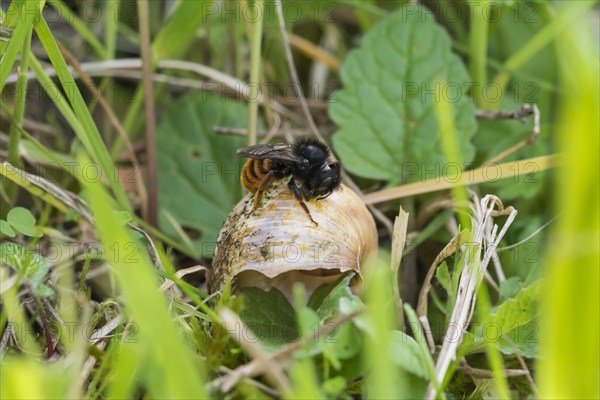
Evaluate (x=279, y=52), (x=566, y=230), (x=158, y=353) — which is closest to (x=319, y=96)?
(x=279, y=52)

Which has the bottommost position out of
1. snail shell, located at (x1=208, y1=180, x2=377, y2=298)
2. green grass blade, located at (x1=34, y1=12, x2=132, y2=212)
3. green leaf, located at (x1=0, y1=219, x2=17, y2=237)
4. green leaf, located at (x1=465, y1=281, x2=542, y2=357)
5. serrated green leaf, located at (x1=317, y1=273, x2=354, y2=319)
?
green leaf, located at (x1=465, y1=281, x2=542, y2=357)

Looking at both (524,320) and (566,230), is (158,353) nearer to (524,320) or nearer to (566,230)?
(566,230)

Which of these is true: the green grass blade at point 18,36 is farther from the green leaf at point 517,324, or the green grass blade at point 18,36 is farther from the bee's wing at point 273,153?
the green leaf at point 517,324

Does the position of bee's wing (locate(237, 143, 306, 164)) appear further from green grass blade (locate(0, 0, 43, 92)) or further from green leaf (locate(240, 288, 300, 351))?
green grass blade (locate(0, 0, 43, 92))

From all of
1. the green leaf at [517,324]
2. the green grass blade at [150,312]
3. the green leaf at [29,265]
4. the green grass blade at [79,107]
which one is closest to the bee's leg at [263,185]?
the green grass blade at [79,107]

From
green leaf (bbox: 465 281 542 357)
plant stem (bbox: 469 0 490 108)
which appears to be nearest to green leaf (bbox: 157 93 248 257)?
plant stem (bbox: 469 0 490 108)


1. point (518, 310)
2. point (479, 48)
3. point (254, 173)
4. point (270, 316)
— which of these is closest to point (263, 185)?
point (254, 173)
